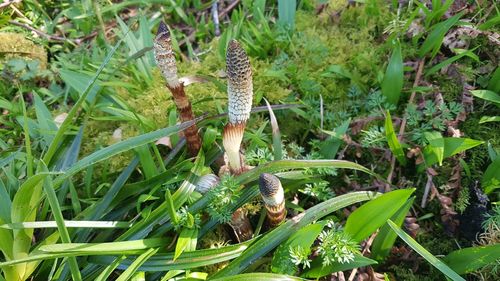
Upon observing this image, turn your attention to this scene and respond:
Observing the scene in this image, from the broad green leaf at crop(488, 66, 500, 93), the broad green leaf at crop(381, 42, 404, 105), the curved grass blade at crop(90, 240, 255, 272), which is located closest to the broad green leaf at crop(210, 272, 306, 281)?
the curved grass blade at crop(90, 240, 255, 272)

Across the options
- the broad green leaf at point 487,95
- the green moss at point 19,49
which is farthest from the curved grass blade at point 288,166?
the green moss at point 19,49

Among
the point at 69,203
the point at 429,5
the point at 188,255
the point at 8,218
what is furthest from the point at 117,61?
the point at 429,5

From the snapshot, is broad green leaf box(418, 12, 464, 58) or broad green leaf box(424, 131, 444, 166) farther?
broad green leaf box(418, 12, 464, 58)

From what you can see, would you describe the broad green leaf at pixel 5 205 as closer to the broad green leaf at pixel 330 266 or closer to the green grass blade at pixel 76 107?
the green grass blade at pixel 76 107

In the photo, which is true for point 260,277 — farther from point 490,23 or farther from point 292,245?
point 490,23

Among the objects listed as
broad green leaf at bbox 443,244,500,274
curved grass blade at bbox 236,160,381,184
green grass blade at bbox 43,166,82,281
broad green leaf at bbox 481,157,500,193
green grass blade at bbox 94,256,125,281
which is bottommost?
broad green leaf at bbox 443,244,500,274

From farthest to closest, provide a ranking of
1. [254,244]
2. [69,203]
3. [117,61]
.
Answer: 1. [117,61]
2. [69,203]
3. [254,244]

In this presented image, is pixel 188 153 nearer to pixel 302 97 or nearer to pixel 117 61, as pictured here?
pixel 302 97

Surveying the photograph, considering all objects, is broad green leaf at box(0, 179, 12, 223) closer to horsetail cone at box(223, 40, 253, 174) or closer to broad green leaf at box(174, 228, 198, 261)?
broad green leaf at box(174, 228, 198, 261)
